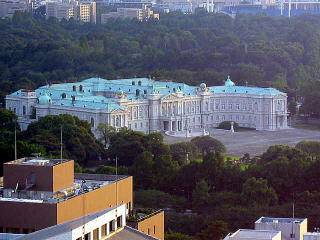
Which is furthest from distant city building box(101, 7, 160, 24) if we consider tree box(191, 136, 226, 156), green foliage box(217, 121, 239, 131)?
tree box(191, 136, 226, 156)

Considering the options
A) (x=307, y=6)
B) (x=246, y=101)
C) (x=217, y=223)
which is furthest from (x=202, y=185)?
(x=307, y=6)

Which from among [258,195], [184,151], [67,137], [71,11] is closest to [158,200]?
[258,195]

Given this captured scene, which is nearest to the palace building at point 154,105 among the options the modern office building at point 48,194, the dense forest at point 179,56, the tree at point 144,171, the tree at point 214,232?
the dense forest at point 179,56

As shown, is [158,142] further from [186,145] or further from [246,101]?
[246,101]

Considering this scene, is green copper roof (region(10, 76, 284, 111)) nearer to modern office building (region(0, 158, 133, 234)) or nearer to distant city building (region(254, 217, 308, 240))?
distant city building (region(254, 217, 308, 240))

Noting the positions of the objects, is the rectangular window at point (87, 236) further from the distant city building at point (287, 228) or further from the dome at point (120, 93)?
the dome at point (120, 93)

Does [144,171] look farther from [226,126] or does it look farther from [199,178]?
[226,126]
